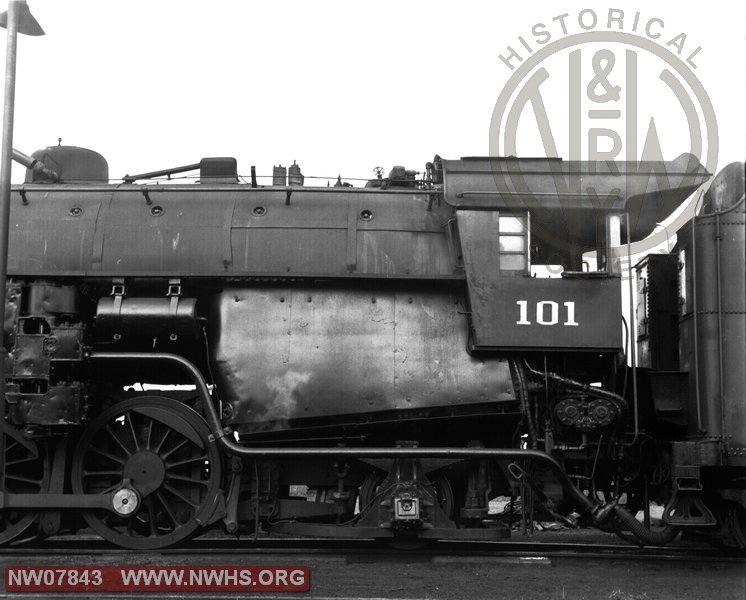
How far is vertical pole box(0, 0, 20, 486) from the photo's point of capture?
776 cm

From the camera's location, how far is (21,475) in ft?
31.2

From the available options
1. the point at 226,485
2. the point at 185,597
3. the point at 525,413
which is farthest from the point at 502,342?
the point at 185,597

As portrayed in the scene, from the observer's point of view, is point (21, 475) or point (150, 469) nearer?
point (150, 469)

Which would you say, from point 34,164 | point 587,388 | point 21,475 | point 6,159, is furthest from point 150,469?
point 587,388

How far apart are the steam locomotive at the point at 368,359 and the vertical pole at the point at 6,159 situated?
2.93 ft

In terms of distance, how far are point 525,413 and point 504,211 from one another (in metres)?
2.10

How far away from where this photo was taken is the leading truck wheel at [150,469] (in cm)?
904

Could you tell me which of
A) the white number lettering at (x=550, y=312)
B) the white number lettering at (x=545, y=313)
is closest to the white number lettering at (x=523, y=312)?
the white number lettering at (x=545, y=313)

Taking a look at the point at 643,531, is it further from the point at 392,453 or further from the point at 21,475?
the point at 21,475

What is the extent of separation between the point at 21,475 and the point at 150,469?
1.58 meters

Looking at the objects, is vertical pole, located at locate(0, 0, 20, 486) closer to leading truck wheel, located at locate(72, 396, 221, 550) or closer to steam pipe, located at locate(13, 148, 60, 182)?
leading truck wheel, located at locate(72, 396, 221, 550)

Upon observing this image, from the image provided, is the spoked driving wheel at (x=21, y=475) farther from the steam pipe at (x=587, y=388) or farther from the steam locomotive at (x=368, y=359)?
the steam pipe at (x=587, y=388)

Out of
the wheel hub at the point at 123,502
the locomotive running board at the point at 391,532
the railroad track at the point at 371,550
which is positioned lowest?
the railroad track at the point at 371,550

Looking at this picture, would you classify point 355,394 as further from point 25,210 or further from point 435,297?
point 25,210
